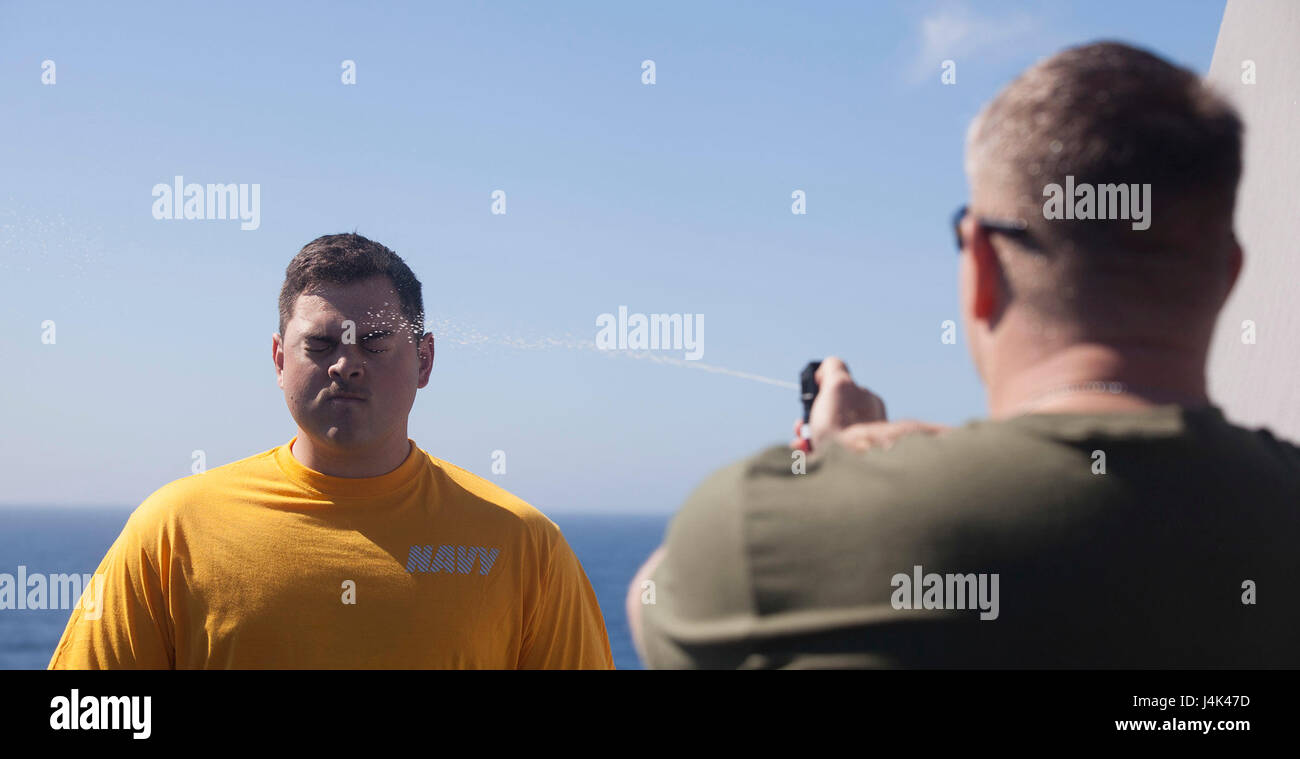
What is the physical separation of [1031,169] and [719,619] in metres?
0.85

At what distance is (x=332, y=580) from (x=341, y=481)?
456 mm

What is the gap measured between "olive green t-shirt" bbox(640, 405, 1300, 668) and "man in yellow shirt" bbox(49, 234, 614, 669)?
2494 mm

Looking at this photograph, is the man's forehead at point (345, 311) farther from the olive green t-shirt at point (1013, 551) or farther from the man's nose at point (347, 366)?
the olive green t-shirt at point (1013, 551)

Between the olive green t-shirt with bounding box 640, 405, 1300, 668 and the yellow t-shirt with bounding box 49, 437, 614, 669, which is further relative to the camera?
the yellow t-shirt with bounding box 49, 437, 614, 669

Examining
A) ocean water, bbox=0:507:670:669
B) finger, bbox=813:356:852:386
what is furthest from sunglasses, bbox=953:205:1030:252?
ocean water, bbox=0:507:670:669

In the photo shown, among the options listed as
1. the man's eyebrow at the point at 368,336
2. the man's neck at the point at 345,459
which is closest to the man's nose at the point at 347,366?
the man's eyebrow at the point at 368,336

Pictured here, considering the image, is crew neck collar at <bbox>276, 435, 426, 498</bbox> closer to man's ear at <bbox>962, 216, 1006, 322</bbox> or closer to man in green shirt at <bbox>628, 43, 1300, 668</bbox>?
man in green shirt at <bbox>628, 43, 1300, 668</bbox>

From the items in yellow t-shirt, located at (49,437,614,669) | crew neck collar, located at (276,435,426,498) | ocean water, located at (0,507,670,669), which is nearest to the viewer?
yellow t-shirt, located at (49,437,614,669)

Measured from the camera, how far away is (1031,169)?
5.09 ft

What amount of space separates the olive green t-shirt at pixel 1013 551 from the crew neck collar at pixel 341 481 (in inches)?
111

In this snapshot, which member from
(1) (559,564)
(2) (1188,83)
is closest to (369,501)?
(1) (559,564)

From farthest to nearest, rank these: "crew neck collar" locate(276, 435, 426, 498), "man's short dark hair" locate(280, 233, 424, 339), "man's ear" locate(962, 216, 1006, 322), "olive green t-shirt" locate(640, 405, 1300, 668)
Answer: "man's short dark hair" locate(280, 233, 424, 339), "crew neck collar" locate(276, 435, 426, 498), "man's ear" locate(962, 216, 1006, 322), "olive green t-shirt" locate(640, 405, 1300, 668)

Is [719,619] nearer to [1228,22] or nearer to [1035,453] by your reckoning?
[1035,453]

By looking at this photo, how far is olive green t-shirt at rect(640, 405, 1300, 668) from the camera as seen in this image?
151cm
